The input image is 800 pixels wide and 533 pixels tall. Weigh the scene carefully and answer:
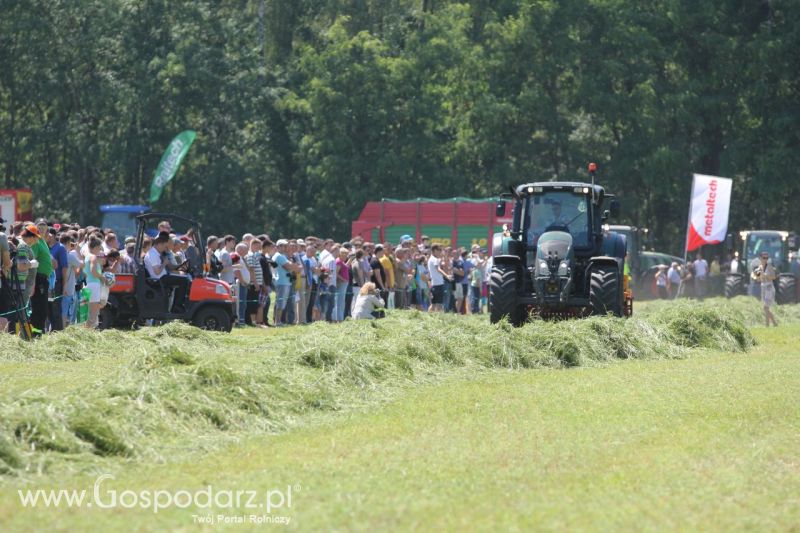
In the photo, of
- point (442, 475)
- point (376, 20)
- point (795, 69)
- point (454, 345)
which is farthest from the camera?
point (376, 20)

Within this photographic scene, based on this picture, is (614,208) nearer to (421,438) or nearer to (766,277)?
(766,277)

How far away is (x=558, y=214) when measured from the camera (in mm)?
23562

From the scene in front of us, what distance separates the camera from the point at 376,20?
65500 millimetres

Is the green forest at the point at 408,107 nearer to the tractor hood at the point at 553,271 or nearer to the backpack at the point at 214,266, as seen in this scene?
the backpack at the point at 214,266

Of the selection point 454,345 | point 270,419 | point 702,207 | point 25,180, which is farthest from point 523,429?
point 25,180

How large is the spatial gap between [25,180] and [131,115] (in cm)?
694

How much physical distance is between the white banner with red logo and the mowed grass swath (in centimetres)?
1734

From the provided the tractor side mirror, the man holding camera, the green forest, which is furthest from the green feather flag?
the tractor side mirror

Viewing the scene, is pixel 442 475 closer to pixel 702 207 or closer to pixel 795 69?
pixel 702 207

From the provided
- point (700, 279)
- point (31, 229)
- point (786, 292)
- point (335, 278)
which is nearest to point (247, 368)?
point (31, 229)

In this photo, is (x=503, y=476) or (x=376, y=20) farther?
(x=376, y=20)

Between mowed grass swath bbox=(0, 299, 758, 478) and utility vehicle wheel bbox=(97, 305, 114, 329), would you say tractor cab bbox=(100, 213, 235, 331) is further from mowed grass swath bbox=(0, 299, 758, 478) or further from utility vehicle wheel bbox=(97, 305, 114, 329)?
mowed grass swath bbox=(0, 299, 758, 478)

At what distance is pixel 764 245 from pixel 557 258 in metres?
25.3

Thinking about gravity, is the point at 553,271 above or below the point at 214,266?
above
